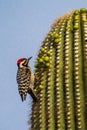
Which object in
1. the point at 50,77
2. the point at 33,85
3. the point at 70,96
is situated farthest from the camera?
the point at 33,85

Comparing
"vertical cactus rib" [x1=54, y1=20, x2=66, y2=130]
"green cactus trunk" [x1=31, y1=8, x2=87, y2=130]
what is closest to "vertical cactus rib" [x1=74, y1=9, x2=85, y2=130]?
"green cactus trunk" [x1=31, y1=8, x2=87, y2=130]

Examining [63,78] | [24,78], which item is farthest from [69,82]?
[24,78]

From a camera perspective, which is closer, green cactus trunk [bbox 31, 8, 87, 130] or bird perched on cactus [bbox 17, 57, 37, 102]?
green cactus trunk [bbox 31, 8, 87, 130]

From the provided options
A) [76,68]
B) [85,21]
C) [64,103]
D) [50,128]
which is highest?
[85,21]

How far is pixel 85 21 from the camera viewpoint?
7.14m

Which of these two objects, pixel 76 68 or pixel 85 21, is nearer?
pixel 76 68

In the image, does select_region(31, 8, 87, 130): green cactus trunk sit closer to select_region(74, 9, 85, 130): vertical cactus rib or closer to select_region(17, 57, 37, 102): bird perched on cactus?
select_region(74, 9, 85, 130): vertical cactus rib

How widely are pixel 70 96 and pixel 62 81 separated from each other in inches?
14.1

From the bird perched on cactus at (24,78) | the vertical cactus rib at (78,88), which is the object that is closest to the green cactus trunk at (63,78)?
the vertical cactus rib at (78,88)

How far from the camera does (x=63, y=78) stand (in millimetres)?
6641

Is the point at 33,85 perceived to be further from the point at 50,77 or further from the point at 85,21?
the point at 85,21

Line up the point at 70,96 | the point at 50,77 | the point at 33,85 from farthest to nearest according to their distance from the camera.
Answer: the point at 33,85
the point at 50,77
the point at 70,96

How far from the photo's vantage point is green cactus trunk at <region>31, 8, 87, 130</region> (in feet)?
20.8

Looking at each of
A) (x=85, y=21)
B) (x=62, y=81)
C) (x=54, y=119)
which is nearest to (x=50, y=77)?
(x=62, y=81)
